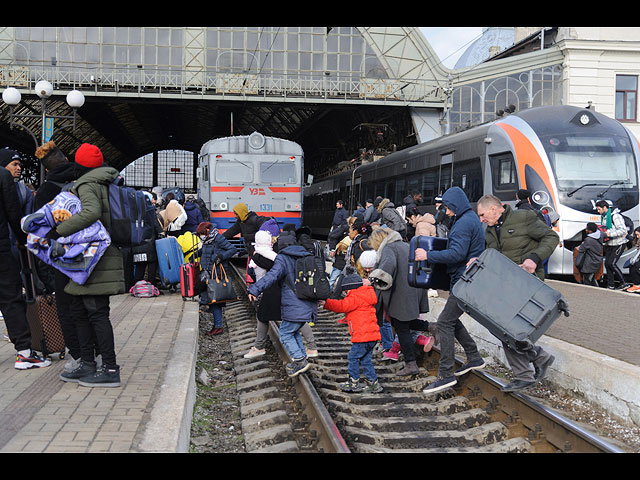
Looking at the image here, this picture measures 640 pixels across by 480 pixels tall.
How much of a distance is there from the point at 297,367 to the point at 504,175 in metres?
9.17

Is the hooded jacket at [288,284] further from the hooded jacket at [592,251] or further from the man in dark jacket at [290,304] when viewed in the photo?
the hooded jacket at [592,251]

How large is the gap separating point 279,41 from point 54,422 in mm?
28987

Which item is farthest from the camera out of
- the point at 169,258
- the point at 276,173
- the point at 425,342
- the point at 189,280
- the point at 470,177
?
the point at 276,173

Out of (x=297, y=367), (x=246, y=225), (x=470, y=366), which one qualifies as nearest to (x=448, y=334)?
(x=470, y=366)

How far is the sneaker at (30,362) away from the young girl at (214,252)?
331 cm

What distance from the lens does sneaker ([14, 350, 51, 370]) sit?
20.2ft

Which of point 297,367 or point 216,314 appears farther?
point 216,314

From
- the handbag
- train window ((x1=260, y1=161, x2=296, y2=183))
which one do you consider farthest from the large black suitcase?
train window ((x1=260, y1=161, x2=296, y2=183))

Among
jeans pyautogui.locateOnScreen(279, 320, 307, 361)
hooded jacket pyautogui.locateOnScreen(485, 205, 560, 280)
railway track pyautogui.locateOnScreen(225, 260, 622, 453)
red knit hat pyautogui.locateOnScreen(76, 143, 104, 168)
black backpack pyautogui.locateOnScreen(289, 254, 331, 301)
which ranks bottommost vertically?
railway track pyautogui.locateOnScreen(225, 260, 622, 453)

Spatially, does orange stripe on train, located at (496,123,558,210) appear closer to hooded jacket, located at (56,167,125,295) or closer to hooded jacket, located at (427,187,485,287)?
hooded jacket, located at (427,187,485,287)

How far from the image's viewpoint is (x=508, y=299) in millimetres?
5836

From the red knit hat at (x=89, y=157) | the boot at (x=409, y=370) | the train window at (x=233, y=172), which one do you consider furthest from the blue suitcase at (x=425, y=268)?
the train window at (x=233, y=172)

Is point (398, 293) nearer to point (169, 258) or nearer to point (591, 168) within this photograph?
point (169, 258)

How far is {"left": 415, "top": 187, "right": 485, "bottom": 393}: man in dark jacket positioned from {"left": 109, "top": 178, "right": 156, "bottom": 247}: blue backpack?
2465 millimetres
